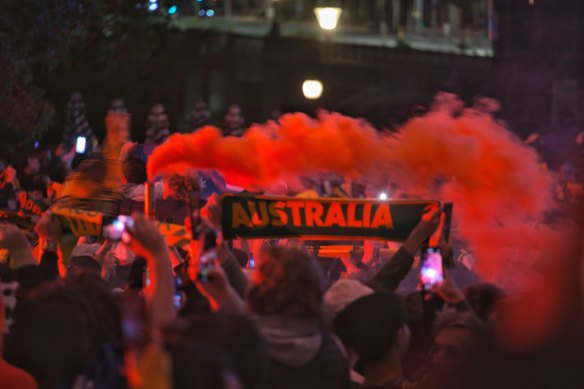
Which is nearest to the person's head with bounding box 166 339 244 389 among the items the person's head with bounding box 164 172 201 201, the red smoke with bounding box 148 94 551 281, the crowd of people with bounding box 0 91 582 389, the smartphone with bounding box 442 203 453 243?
the crowd of people with bounding box 0 91 582 389

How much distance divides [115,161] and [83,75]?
2448 centimetres

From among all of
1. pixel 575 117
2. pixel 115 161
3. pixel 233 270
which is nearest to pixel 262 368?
pixel 233 270

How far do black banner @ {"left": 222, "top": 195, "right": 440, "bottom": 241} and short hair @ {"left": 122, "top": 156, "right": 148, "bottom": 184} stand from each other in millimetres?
2312

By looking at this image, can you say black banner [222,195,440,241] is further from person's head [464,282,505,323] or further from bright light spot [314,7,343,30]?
bright light spot [314,7,343,30]

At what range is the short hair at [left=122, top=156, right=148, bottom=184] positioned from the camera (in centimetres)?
1005

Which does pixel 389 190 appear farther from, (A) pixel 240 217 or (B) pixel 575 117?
(B) pixel 575 117

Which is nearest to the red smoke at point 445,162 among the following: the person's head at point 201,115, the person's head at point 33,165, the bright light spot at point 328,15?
the person's head at point 33,165

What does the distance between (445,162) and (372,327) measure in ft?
8.64

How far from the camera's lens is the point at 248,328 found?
446 cm

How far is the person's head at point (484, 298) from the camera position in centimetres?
633

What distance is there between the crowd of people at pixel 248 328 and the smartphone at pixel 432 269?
6 cm

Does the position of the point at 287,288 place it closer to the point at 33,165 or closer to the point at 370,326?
the point at 370,326

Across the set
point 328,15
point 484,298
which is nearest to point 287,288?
point 484,298

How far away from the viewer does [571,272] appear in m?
5.25
